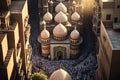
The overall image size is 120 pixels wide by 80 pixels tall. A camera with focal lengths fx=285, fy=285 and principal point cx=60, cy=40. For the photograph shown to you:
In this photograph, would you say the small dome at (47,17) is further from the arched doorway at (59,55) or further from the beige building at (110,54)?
the beige building at (110,54)

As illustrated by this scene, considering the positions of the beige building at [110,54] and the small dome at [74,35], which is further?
the small dome at [74,35]

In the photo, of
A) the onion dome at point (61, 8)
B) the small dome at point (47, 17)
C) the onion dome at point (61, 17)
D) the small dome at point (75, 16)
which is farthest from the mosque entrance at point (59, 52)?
the onion dome at point (61, 8)

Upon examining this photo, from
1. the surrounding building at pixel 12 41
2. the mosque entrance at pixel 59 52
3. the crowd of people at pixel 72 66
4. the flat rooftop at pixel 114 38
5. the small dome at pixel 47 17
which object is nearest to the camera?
the surrounding building at pixel 12 41

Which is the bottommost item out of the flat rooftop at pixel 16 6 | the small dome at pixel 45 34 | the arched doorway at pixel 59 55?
the arched doorway at pixel 59 55

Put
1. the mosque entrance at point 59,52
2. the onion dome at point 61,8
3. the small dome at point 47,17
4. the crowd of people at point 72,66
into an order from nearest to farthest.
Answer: the crowd of people at point 72,66 → the mosque entrance at point 59,52 → the small dome at point 47,17 → the onion dome at point 61,8

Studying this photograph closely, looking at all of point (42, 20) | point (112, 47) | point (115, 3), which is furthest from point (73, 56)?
point (112, 47)

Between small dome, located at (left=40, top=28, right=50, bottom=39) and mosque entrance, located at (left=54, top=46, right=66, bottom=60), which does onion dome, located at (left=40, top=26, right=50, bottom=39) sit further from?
mosque entrance, located at (left=54, top=46, right=66, bottom=60)

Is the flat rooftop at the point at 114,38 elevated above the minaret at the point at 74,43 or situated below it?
above
